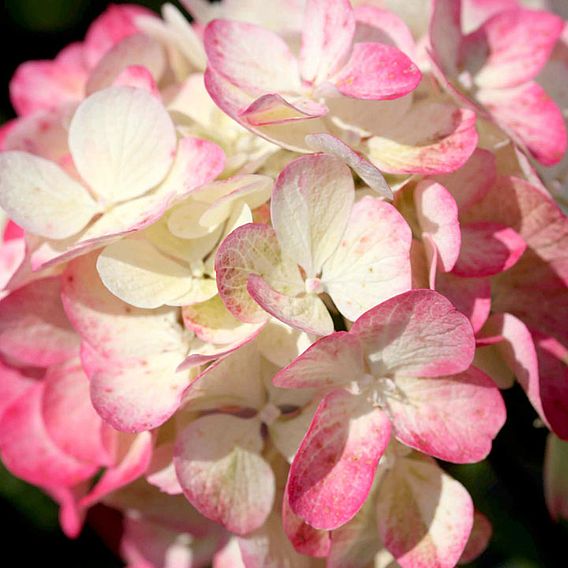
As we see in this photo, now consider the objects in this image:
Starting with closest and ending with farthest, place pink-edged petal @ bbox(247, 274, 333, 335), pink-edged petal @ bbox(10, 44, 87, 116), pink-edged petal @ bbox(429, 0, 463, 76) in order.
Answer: pink-edged petal @ bbox(247, 274, 333, 335), pink-edged petal @ bbox(429, 0, 463, 76), pink-edged petal @ bbox(10, 44, 87, 116)

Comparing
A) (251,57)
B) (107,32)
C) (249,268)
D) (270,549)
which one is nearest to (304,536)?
(270,549)

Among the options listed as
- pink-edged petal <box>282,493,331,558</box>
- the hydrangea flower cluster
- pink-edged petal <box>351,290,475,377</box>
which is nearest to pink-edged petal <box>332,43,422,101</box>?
the hydrangea flower cluster

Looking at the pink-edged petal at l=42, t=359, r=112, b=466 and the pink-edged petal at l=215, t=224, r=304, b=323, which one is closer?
the pink-edged petal at l=215, t=224, r=304, b=323

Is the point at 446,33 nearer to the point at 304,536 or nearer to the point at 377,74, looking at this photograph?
the point at 377,74

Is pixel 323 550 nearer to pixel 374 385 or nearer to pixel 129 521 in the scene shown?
pixel 374 385

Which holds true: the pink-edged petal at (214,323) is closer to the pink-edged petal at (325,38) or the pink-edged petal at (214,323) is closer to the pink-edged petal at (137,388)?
the pink-edged petal at (137,388)

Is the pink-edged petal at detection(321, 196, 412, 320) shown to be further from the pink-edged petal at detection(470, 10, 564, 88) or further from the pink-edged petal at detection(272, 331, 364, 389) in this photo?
the pink-edged petal at detection(470, 10, 564, 88)

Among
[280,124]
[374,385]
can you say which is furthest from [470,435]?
[280,124]
